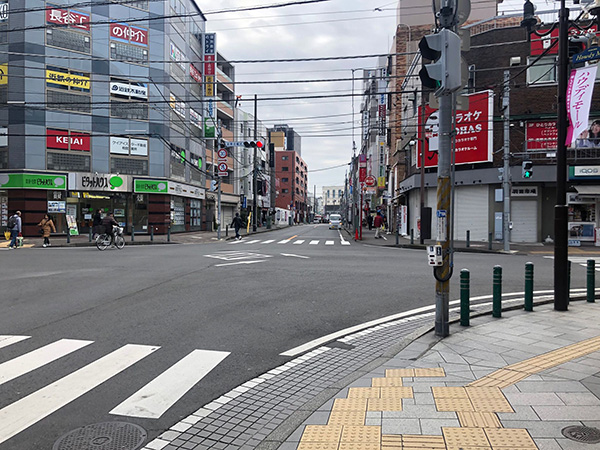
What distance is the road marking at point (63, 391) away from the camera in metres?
3.79

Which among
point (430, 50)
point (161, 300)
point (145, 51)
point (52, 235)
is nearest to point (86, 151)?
point (52, 235)

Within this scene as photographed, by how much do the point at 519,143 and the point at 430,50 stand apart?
875 inches

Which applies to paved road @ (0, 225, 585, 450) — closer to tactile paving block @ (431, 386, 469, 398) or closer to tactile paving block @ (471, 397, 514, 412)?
tactile paving block @ (431, 386, 469, 398)

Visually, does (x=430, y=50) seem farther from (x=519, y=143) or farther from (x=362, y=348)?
(x=519, y=143)

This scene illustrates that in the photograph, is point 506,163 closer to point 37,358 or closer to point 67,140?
point 37,358

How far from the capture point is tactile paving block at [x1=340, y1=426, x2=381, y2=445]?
3.37 metres

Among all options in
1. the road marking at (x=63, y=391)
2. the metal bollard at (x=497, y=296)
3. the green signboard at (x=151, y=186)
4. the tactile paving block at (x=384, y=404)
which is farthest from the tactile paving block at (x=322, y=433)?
the green signboard at (x=151, y=186)

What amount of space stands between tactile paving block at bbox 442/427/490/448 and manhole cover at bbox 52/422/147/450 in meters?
2.32

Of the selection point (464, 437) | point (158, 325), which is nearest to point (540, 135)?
point (158, 325)

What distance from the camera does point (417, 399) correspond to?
4.09 m

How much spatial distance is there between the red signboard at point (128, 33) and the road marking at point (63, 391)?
31.3m

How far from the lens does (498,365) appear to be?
503 centimetres

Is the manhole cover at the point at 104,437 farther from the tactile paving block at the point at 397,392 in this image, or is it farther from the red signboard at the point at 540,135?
the red signboard at the point at 540,135

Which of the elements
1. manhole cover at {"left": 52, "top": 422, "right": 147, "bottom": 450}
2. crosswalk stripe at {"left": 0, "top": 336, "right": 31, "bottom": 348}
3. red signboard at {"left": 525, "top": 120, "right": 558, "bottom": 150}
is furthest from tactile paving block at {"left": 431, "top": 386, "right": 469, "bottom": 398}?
red signboard at {"left": 525, "top": 120, "right": 558, "bottom": 150}
